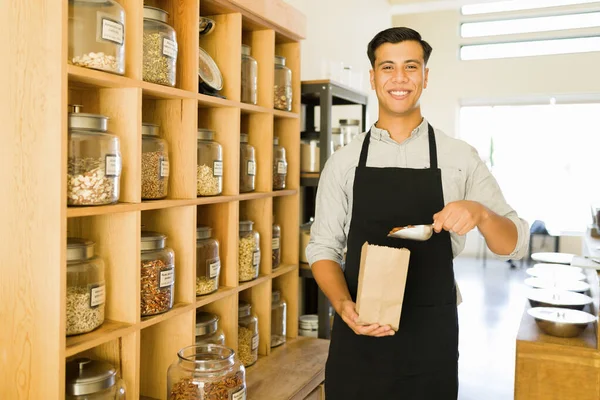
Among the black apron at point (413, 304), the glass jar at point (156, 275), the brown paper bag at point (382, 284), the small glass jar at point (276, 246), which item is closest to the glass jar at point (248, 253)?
the small glass jar at point (276, 246)

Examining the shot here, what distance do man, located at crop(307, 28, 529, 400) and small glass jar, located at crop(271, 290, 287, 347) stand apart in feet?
2.85

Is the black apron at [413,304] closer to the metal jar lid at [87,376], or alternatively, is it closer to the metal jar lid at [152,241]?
the metal jar lid at [152,241]

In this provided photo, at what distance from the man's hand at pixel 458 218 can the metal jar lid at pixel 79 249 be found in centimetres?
96

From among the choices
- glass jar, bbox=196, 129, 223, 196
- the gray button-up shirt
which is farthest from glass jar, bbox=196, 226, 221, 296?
the gray button-up shirt

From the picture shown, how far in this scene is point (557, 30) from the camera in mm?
7926

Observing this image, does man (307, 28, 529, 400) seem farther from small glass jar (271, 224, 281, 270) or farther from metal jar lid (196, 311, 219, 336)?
small glass jar (271, 224, 281, 270)

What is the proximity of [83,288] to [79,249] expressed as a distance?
0.36ft

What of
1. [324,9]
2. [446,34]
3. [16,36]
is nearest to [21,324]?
[16,36]

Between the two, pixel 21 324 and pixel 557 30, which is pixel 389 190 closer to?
pixel 21 324

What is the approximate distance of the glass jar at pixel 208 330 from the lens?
84.3 inches

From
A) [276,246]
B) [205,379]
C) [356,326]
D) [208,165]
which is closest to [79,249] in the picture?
[205,379]

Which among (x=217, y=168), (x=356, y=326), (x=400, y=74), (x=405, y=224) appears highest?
(x=400, y=74)

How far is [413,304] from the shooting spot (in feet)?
5.92

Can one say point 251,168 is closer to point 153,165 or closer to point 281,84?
point 281,84
